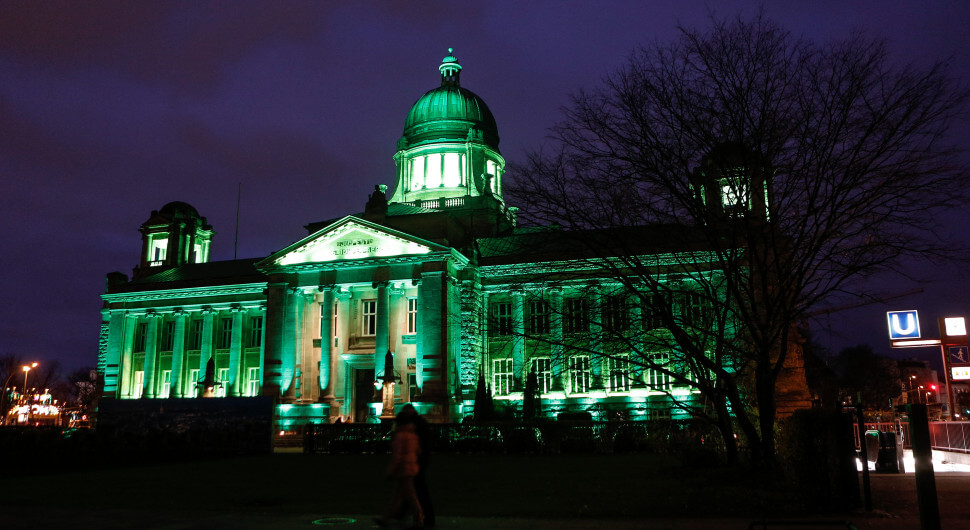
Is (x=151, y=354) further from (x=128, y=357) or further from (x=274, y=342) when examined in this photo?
(x=274, y=342)

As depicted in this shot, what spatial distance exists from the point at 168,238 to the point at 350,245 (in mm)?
27989

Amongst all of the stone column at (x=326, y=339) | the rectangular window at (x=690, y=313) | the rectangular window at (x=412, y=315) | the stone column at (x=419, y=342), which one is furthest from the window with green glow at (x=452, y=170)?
the rectangular window at (x=690, y=313)

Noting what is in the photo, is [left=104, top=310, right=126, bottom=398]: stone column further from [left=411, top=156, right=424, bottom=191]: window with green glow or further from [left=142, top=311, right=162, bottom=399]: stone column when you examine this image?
[left=411, top=156, right=424, bottom=191]: window with green glow

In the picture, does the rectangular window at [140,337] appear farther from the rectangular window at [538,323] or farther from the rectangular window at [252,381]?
the rectangular window at [538,323]

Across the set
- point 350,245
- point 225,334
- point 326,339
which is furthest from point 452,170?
point 225,334

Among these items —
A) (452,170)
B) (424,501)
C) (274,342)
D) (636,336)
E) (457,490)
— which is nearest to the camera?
(424,501)

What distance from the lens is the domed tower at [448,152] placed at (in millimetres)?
70688

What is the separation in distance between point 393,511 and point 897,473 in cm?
1729

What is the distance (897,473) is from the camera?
23.1 m

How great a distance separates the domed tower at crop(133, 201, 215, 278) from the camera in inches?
2970

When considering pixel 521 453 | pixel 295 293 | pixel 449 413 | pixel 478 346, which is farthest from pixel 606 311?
A: pixel 295 293

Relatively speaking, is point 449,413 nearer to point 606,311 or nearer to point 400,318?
point 400,318

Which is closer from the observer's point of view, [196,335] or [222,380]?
[222,380]

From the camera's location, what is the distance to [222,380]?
6675 cm
